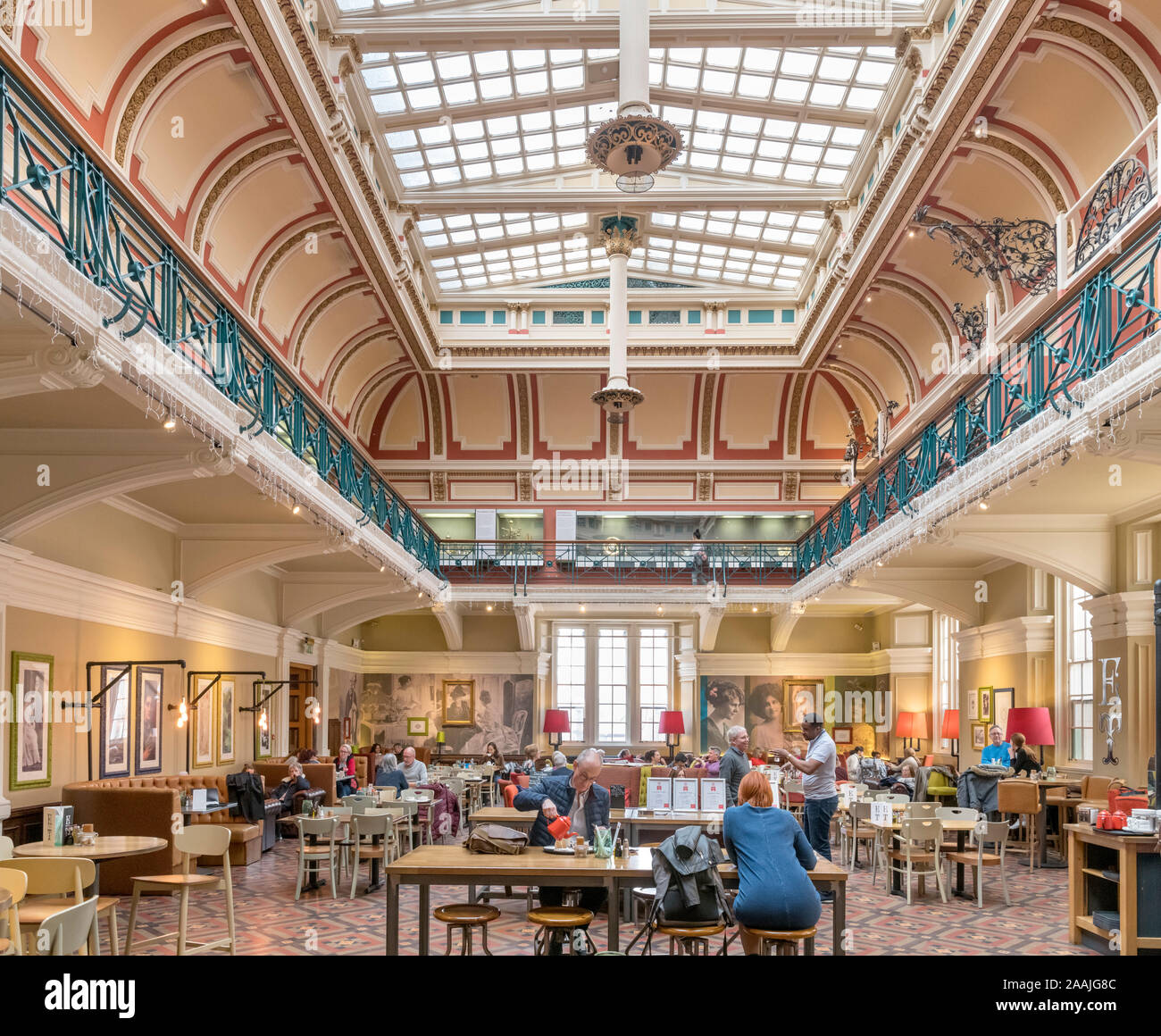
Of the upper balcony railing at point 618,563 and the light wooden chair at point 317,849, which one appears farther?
the upper balcony railing at point 618,563

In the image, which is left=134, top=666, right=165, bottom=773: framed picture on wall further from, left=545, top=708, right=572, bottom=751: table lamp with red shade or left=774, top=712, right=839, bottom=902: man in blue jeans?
left=545, top=708, right=572, bottom=751: table lamp with red shade

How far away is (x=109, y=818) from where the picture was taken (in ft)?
30.7

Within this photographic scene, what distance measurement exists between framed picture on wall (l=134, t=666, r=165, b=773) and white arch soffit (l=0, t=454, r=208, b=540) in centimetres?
321

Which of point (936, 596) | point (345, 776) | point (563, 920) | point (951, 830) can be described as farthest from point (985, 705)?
point (563, 920)

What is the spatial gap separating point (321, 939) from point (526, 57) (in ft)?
35.1

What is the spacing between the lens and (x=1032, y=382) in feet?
26.1

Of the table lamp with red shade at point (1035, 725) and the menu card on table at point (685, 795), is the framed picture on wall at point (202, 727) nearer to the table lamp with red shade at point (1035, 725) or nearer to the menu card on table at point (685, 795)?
the menu card on table at point (685, 795)

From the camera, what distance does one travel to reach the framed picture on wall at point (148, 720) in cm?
1104

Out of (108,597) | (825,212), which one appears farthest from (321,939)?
(825,212)

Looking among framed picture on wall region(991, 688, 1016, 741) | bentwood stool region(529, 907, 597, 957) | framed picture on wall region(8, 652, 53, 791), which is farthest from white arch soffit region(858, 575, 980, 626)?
framed picture on wall region(8, 652, 53, 791)

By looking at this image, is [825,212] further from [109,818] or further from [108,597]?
[109,818]

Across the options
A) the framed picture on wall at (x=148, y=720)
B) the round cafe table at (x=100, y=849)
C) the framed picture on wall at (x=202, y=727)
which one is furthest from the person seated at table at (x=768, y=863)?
the framed picture on wall at (x=202, y=727)

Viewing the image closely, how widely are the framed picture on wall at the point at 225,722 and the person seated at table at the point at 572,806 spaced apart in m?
6.29
